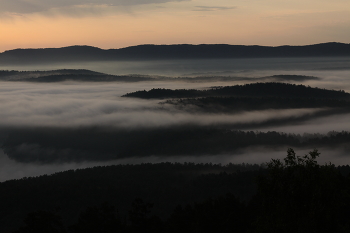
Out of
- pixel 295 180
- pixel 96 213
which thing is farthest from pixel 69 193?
pixel 295 180

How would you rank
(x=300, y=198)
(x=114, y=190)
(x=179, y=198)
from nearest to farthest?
(x=300, y=198), (x=179, y=198), (x=114, y=190)

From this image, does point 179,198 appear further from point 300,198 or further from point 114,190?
point 300,198

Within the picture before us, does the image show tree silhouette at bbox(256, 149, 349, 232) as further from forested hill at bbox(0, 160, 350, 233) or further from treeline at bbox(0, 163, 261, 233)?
treeline at bbox(0, 163, 261, 233)

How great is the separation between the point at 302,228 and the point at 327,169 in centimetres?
382

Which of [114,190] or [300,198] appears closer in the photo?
[300,198]

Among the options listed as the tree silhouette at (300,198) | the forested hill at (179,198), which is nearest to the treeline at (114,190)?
the forested hill at (179,198)

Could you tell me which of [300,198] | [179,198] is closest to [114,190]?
[179,198]

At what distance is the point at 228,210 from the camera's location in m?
45.2

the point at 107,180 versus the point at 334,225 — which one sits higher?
the point at 334,225

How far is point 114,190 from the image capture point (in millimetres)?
125000

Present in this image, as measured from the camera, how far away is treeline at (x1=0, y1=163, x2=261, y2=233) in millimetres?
114312

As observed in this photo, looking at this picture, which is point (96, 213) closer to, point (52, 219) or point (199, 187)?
point (52, 219)

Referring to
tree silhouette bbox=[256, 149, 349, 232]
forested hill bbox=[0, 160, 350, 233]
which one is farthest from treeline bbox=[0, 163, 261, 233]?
tree silhouette bbox=[256, 149, 349, 232]

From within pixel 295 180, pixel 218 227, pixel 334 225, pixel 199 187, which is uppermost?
pixel 295 180
